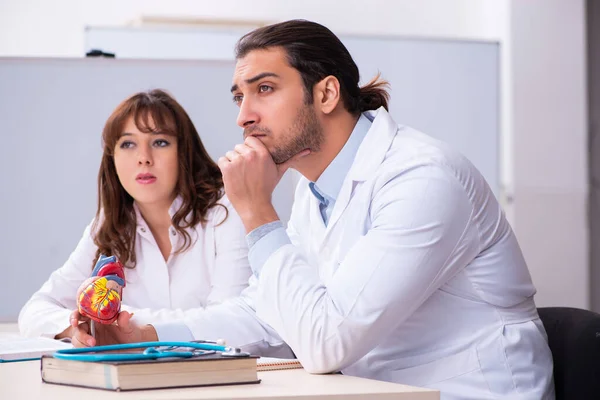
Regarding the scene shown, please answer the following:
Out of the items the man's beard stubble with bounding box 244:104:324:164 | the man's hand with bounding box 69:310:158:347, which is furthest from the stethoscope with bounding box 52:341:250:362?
the man's beard stubble with bounding box 244:104:324:164

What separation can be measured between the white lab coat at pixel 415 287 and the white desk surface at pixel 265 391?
0.57ft

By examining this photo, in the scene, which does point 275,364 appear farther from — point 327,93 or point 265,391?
point 327,93

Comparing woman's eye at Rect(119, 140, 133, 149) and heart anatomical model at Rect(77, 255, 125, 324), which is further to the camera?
woman's eye at Rect(119, 140, 133, 149)

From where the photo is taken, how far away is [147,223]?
2.83 metres

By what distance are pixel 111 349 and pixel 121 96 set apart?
7.25 feet

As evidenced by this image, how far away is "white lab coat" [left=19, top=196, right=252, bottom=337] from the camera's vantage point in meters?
2.59

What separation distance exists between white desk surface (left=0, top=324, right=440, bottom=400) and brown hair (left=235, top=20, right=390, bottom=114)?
0.84 metres

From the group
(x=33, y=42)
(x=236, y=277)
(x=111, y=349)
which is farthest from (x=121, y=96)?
(x=33, y=42)

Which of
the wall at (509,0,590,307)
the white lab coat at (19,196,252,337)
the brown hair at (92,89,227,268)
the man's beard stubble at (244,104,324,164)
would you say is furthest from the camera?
the wall at (509,0,590,307)

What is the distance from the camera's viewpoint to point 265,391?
45.6 inches

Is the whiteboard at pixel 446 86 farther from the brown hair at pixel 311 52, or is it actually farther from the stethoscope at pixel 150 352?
the stethoscope at pixel 150 352

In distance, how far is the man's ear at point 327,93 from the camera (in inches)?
76.7

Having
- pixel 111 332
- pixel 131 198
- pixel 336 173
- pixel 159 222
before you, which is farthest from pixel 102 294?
pixel 131 198

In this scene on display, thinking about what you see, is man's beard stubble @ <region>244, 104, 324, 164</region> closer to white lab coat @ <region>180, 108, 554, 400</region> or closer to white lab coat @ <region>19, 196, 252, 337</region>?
white lab coat @ <region>180, 108, 554, 400</region>
